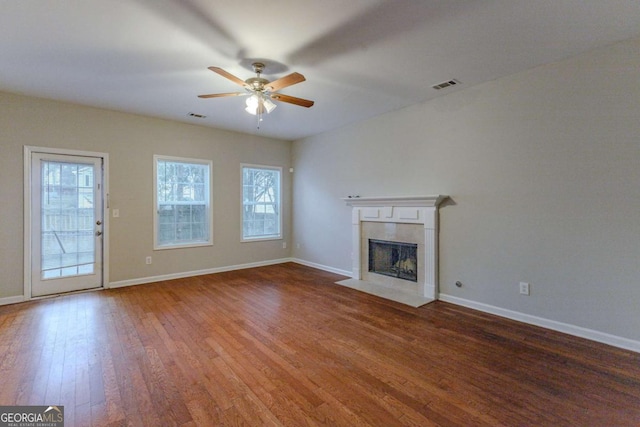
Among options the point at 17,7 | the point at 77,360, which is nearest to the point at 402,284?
the point at 77,360

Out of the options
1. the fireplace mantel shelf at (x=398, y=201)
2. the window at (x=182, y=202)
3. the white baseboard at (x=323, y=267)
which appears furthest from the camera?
the white baseboard at (x=323, y=267)

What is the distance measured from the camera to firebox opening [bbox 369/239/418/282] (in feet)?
13.6

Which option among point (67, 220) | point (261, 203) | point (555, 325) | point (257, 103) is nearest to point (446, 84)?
point (257, 103)

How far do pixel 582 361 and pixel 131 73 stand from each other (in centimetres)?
504

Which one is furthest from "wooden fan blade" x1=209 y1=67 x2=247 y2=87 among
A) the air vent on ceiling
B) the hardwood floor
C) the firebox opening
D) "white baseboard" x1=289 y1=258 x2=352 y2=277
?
"white baseboard" x1=289 y1=258 x2=352 y2=277

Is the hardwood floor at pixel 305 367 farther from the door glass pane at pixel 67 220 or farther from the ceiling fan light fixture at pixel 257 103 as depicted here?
the ceiling fan light fixture at pixel 257 103

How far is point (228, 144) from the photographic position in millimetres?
5559

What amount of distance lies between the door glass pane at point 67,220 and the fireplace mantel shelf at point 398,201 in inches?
155

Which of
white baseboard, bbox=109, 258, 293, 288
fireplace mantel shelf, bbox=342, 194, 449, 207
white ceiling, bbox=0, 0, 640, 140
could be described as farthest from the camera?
white baseboard, bbox=109, 258, 293, 288

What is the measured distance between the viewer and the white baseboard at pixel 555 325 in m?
2.54

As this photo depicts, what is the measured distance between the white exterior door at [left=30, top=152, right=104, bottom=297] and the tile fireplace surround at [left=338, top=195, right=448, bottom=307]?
3802mm

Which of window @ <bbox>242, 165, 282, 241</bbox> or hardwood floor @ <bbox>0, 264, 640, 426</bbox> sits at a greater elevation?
window @ <bbox>242, 165, 282, 241</bbox>

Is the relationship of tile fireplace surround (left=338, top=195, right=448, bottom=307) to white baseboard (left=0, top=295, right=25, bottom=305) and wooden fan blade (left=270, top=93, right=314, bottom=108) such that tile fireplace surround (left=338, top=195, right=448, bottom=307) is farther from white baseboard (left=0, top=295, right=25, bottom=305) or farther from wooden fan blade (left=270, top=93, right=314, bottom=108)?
white baseboard (left=0, top=295, right=25, bottom=305)

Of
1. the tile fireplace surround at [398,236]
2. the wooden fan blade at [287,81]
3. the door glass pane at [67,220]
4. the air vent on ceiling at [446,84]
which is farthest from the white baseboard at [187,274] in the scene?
the air vent on ceiling at [446,84]
